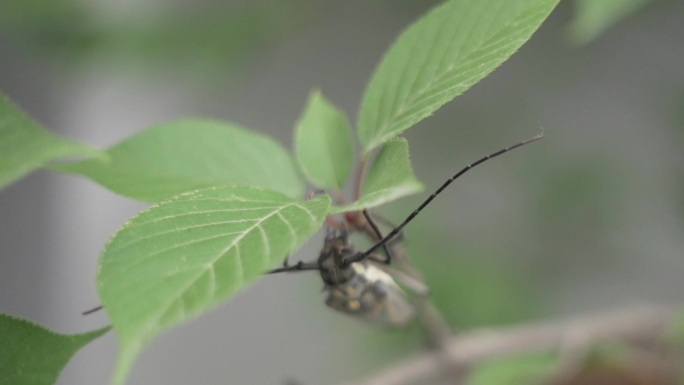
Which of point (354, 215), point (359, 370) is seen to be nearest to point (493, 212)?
point (359, 370)

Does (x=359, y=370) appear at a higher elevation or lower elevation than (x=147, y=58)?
lower

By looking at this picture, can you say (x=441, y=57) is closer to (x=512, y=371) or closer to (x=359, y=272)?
(x=359, y=272)

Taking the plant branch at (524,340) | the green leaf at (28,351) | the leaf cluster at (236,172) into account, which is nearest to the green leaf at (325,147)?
the leaf cluster at (236,172)

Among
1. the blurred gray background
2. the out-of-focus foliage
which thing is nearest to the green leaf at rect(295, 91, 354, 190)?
the blurred gray background

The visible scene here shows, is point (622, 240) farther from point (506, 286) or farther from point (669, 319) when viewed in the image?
point (669, 319)

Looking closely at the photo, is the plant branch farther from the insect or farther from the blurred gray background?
the blurred gray background
